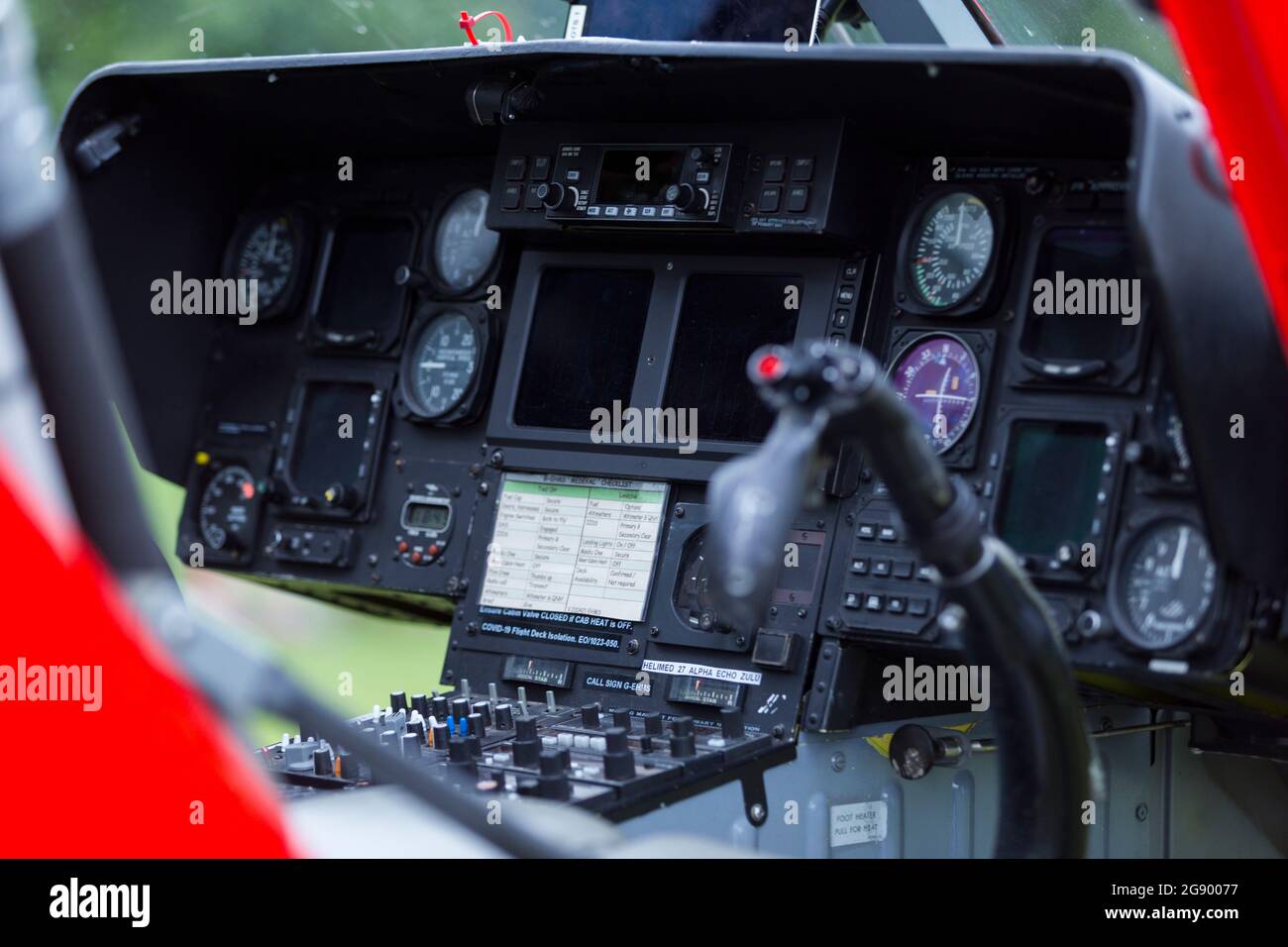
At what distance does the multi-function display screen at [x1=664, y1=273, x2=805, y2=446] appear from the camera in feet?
10.8

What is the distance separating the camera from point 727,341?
11.0ft

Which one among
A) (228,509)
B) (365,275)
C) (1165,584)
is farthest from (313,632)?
(1165,584)

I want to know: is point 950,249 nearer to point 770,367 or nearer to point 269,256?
point 770,367

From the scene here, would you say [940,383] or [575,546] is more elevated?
[940,383]

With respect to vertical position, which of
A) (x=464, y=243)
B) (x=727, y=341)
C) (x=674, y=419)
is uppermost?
(x=464, y=243)

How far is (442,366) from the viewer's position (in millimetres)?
3859

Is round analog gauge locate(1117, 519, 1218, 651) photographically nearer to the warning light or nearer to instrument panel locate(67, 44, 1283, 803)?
instrument panel locate(67, 44, 1283, 803)

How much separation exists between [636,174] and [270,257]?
4.16ft

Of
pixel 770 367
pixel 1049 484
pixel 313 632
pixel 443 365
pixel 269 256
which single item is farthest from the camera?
pixel 313 632

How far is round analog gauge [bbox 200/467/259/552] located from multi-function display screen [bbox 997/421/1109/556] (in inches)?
77.7

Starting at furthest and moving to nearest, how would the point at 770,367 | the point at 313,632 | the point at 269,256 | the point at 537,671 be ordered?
the point at 313,632
the point at 269,256
the point at 537,671
the point at 770,367

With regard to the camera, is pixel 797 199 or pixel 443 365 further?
pixel 443 365

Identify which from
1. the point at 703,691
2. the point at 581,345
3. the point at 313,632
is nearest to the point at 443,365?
the point at 581,345
